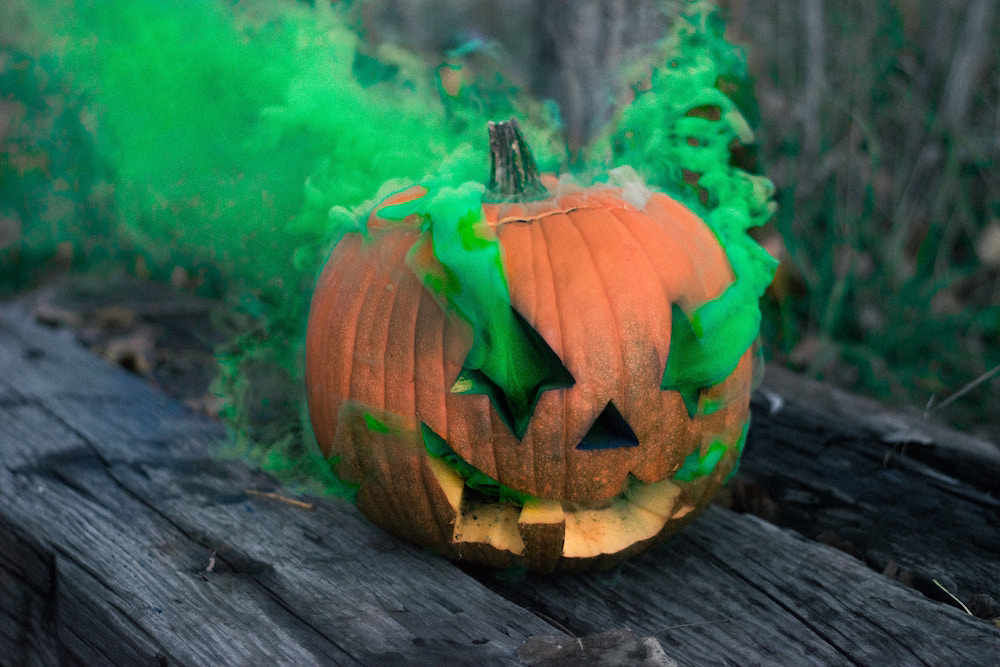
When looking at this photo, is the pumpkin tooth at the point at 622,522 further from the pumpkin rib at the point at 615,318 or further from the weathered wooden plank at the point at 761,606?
the pumpkin rib at the point at 615,318

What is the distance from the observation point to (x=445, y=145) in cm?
161

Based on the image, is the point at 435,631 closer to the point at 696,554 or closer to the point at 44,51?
the point at 696,554

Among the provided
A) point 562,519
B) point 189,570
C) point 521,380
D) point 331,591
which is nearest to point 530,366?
point 521,380

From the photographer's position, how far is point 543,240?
51.5 inches

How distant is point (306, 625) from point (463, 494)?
1.07 ft

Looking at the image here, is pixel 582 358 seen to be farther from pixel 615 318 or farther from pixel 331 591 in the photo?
pixel 331 591

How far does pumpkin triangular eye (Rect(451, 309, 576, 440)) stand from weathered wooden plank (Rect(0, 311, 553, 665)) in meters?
0.34

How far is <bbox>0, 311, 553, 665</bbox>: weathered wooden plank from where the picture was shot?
1.26 m

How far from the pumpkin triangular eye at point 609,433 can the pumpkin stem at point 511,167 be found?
15.7 inches

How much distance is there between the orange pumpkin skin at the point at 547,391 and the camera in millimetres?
1253

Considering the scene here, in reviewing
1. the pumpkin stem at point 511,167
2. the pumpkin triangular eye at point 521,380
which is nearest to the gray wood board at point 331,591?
the pumpkin triangular eye at point 521,380

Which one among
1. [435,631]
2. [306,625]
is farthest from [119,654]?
[435,631]

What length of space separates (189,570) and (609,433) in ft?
2.56

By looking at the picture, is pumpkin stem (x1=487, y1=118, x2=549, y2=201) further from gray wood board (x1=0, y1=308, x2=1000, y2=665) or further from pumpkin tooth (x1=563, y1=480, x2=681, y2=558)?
gray wood board (x1=0, y1=308, x2=1000, y2=665)
